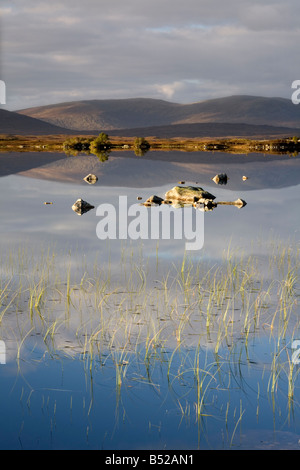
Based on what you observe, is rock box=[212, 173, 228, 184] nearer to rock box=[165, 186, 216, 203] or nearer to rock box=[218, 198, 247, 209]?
rock box=[218, 198, 247, 209]

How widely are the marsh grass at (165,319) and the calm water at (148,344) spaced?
3 cm

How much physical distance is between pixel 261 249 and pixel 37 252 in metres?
5.25

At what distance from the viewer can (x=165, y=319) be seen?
10266mm

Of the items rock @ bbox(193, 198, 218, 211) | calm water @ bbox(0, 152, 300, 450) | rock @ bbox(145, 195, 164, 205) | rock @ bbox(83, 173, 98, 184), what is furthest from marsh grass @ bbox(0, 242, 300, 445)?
rock @ bbox(83, 173, 98, 184)

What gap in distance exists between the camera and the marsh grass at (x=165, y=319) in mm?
8172

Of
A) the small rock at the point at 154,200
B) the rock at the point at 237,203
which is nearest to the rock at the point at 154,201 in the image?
the small rock at the point at 154,200

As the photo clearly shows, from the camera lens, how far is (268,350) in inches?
356

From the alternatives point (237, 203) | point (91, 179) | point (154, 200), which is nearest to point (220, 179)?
point (91, 179)

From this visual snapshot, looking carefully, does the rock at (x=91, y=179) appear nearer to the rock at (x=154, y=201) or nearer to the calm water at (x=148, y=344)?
the rock at (x=154, y=201)

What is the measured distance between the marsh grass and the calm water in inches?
1.0

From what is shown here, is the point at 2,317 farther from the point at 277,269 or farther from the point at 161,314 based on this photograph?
the point at 277,269

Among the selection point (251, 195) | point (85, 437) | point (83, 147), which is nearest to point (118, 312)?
point (85, 437)

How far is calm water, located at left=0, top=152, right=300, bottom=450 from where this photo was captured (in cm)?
696
